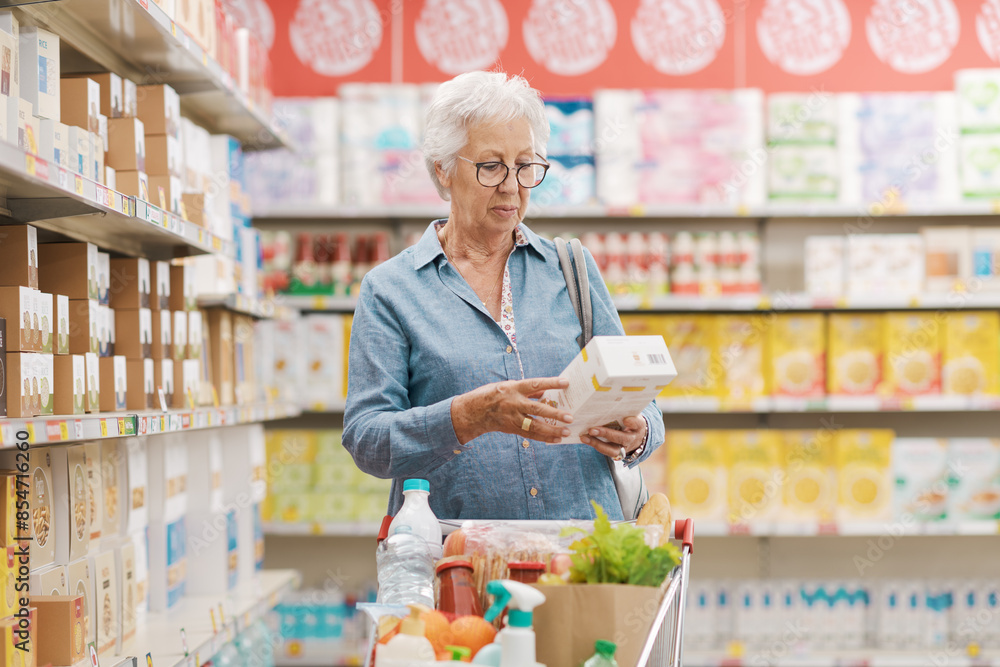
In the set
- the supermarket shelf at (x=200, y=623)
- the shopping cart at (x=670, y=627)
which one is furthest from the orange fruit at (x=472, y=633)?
the supermarket shelf at (x=200, y=623)

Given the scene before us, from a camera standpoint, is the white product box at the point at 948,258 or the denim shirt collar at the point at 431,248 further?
the white product box at the point at 948,258

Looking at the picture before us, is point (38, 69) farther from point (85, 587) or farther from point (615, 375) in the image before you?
point (615, 375)

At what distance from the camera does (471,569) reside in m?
1.35

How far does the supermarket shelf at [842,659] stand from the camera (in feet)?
12.1

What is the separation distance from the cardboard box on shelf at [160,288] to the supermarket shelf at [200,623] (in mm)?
852

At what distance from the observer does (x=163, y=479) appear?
8.19ft

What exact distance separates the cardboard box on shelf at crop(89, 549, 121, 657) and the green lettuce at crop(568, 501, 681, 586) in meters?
1.29

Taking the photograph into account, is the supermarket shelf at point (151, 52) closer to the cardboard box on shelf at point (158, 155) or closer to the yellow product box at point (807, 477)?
the cardboard box on shelf at point (158, 155)

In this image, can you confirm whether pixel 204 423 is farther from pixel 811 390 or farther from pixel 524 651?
pixel 811 390

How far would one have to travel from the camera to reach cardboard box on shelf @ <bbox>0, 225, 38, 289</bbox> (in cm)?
171

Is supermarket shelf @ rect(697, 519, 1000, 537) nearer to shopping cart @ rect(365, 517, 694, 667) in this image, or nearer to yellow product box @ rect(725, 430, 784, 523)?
yellow product box @ rect(725, 430, 784, 523)

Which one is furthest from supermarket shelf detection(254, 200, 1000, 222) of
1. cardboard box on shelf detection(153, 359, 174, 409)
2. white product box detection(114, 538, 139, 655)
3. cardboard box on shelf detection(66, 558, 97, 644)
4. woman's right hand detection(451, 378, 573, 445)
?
woman's right hand detection(451, 378, 573, 445)

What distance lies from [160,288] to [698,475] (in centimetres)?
227

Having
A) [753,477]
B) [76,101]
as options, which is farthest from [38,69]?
[753,477]
